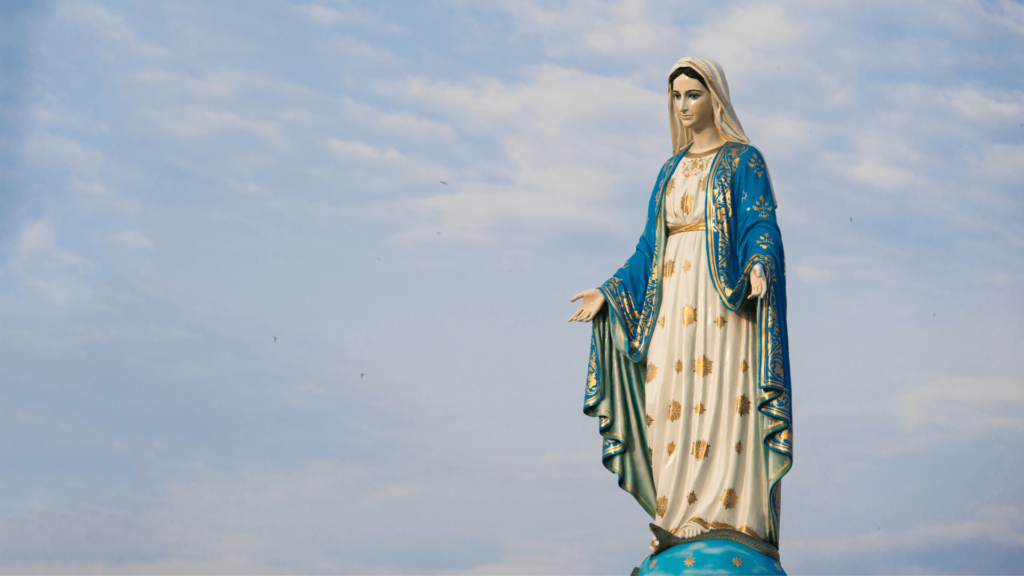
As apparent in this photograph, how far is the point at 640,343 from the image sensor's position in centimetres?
933

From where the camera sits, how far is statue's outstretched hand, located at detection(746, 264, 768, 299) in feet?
28.2

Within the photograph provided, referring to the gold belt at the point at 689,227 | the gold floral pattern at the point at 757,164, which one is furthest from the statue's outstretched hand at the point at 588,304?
the gold floral pattern at the point at 757,164

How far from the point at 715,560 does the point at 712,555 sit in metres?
0.06

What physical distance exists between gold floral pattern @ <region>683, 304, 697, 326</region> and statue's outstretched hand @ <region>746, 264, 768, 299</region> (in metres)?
0.61

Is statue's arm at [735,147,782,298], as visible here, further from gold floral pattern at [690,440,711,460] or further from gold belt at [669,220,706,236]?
gold floral pattern at [690,440,711,460]

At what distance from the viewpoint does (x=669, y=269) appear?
30.7ft

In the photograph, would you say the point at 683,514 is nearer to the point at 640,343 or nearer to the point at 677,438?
the point at 677,438

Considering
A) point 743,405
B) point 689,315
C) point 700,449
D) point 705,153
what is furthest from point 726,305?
point 705,153

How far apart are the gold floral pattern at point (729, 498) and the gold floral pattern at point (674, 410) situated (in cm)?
75

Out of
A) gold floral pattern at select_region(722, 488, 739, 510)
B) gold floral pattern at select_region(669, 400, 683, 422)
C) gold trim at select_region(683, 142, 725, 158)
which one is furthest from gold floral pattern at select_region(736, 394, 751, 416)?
gold trim at select_region(683, 142, 725, 158)

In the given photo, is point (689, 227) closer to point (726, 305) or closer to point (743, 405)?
point (726, 305)

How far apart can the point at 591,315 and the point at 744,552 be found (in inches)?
99.0

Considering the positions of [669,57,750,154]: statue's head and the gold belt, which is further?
[669,57,750,154]: statue's head

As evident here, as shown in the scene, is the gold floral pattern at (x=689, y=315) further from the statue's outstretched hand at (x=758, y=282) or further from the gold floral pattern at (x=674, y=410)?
the gold floral pattern at (x=674, y=410)
